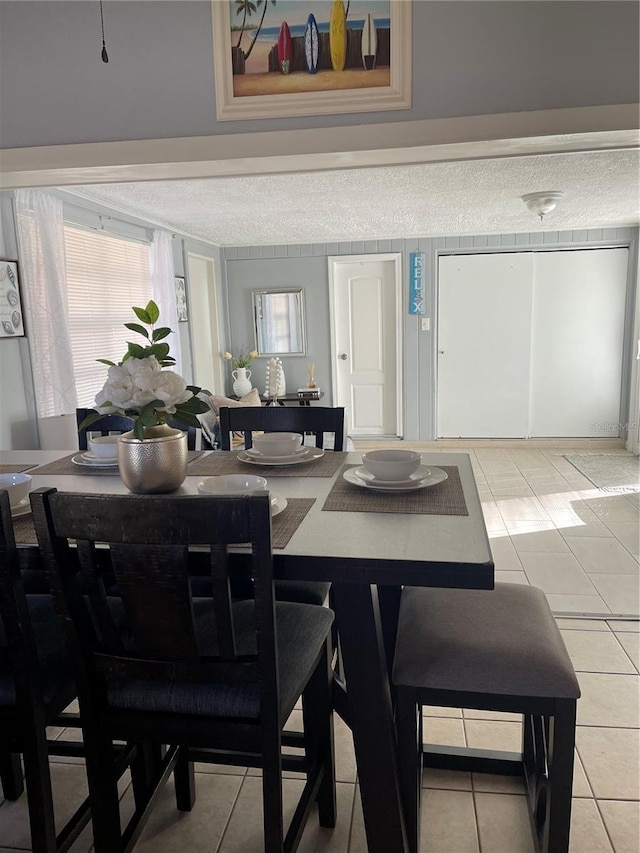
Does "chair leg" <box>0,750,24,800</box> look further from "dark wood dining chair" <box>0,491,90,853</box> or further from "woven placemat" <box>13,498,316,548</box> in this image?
"woven placemat" <box>13,498,316,548</box>

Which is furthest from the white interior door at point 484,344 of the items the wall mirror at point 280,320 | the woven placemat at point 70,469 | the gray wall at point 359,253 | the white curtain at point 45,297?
the woven placemat at point 70,469

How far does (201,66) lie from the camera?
2.33 m

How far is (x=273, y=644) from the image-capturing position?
1.16 m

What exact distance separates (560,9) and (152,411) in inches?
75.5

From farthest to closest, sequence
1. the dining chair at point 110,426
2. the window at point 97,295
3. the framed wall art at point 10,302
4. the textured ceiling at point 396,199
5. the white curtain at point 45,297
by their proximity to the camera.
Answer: the window at point 97,295, the textured ceiling at point 396,199, the white curtain at point 45,297, the framed wall art at point 10,302, the dining chair at point 110,426

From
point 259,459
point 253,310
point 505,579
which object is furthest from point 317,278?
point 259,459

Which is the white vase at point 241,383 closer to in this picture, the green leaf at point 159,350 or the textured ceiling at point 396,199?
the textured ceiling at point 396,199

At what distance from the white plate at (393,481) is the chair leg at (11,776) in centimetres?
126

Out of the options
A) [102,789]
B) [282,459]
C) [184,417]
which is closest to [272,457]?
[282,459]

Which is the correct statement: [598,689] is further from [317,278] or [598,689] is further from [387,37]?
[317,278]

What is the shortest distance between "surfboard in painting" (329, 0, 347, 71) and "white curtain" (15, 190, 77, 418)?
1.90 metres

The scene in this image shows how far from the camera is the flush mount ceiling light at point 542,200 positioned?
4.42 meters

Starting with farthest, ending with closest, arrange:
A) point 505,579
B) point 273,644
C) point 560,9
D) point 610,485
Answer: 1. point 610,485
2. point 505,579
3. point 560,9
4. point 273,644

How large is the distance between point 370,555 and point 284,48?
1.97m
